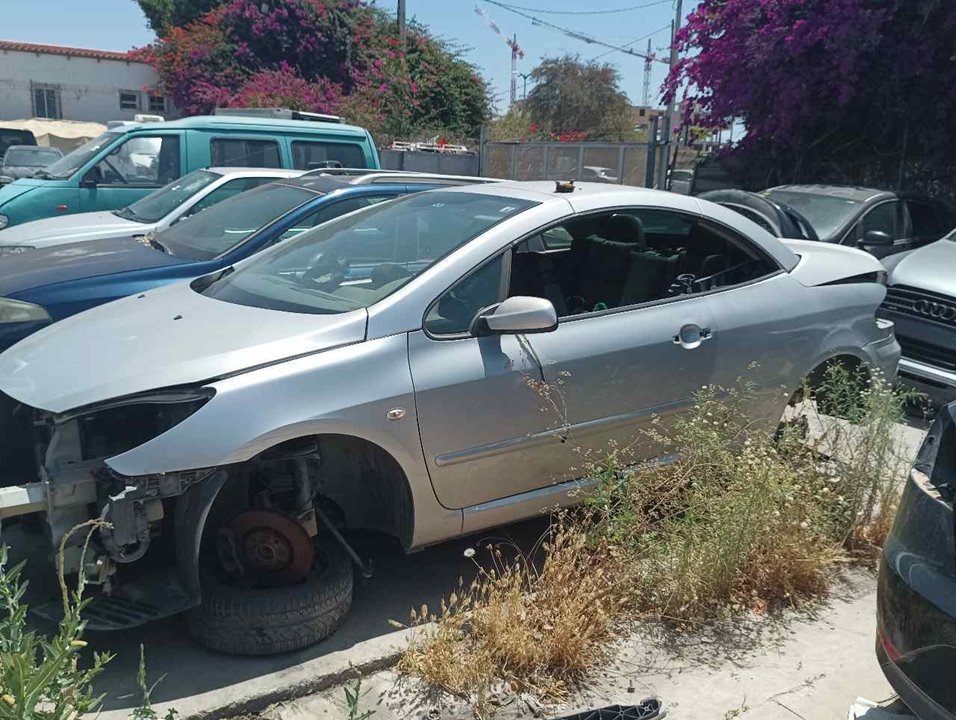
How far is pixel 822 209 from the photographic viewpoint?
9102 mm

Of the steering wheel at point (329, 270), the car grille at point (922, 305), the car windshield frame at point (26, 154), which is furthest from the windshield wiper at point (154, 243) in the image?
the car windshield frame at point (26, 154)

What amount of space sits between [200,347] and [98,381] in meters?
0.37

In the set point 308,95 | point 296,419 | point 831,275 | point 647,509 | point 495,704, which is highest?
point 308,95

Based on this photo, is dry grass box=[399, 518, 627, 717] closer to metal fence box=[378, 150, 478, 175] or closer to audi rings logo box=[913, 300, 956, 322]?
audi rings logo box=[913, 300, 956, 322]

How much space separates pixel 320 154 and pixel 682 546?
8.09 meters

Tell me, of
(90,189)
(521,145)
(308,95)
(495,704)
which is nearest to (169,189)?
(90,189)

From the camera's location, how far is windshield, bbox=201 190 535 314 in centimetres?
365

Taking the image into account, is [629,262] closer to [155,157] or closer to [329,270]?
[329,270]

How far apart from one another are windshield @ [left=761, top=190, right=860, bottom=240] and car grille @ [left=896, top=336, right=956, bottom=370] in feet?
7.70

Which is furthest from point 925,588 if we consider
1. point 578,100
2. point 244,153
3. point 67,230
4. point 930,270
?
point 578,100

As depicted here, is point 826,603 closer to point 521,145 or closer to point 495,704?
point 495,704

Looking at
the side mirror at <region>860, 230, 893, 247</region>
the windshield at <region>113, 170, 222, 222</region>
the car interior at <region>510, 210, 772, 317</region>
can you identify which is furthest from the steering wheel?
the side mirror at <region>860, 230, 893, 247</region>

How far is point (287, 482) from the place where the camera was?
131 inches

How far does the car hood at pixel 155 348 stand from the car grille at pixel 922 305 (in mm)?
4785
